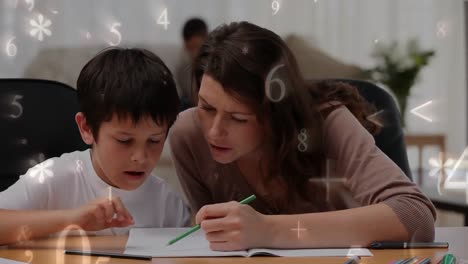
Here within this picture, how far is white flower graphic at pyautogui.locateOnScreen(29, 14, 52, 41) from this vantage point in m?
1.19

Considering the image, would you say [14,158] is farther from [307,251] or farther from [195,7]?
[195,7]

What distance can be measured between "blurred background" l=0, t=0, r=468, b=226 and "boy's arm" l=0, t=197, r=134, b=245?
436 millimetres

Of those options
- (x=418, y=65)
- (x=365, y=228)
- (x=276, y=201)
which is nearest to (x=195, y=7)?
(x=418, y=65)

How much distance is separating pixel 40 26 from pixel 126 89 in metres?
0.78

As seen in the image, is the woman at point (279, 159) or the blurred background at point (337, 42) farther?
the blurred background at point (337, 42)

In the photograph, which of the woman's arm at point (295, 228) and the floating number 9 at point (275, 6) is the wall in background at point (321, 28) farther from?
→ the woman's arm at point (295, 228)

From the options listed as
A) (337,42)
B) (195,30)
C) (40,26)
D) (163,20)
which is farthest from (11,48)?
(337,42)

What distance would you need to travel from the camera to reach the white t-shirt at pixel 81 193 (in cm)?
65

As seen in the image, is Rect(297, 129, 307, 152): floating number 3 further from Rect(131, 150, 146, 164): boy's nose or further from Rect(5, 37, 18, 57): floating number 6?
Rect(5, 37, 18, 57): floating number 6

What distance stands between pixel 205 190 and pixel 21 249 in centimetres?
25

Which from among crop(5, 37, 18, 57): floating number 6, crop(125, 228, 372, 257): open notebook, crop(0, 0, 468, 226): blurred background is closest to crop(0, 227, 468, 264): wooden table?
crop(125, 228, 372, 257): open notebook

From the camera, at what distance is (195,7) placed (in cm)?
122
